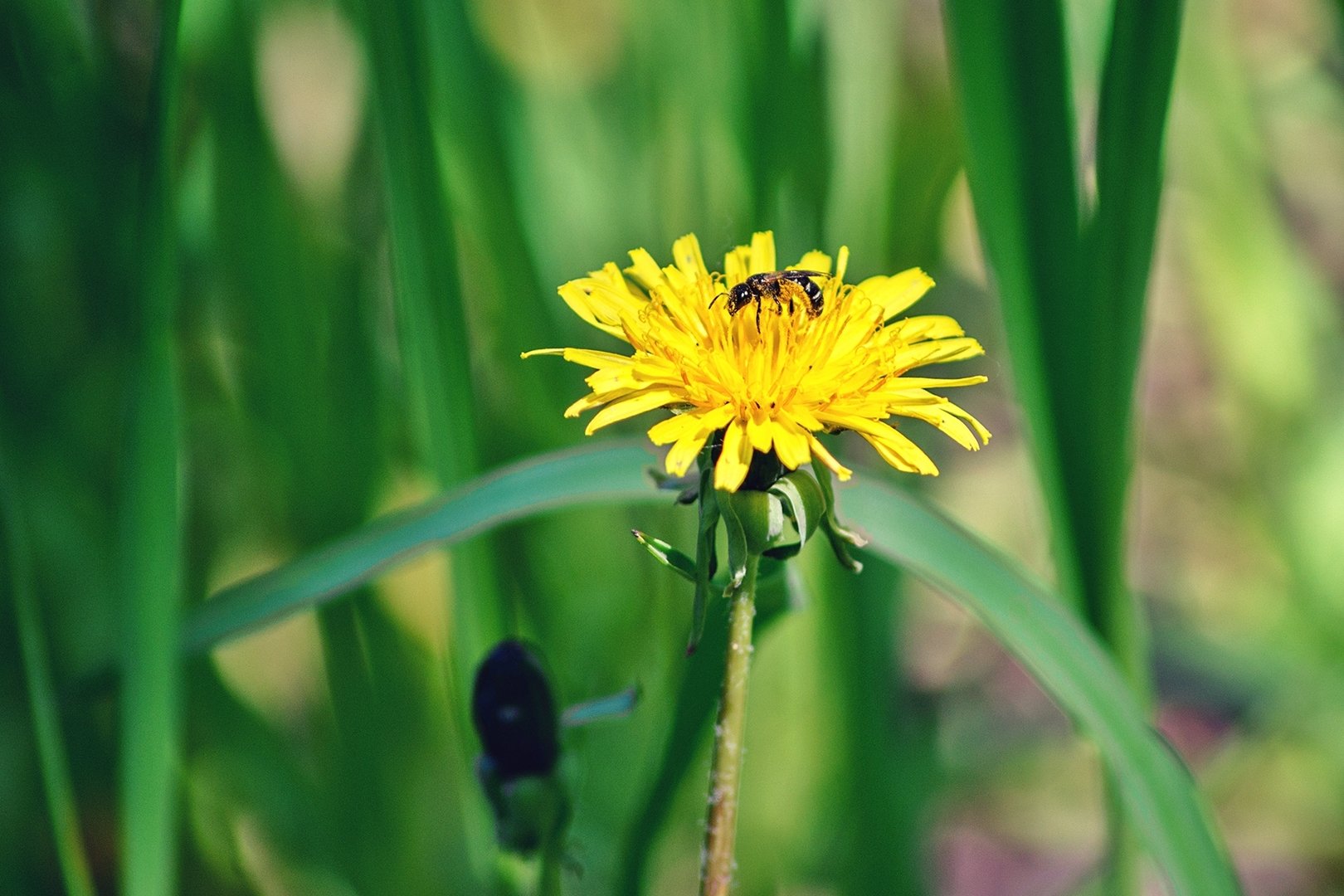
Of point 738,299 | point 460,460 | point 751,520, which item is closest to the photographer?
point 751,520

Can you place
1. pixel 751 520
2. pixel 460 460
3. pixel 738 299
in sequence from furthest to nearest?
pixel 460 460 < pixel 738 299 < pixel 751 520

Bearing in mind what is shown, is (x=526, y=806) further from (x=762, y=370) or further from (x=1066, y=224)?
(x=1066, y=224)

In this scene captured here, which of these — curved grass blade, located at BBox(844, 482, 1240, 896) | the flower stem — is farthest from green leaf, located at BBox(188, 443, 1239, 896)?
the flower stem

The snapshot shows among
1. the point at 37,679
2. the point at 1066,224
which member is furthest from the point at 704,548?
the point at 37,679

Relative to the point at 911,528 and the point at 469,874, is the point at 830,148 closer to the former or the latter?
the point at 911,528

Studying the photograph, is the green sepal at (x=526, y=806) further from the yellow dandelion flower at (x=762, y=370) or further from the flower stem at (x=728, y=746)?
the yellow dandelion flower at (x=762, y=370)

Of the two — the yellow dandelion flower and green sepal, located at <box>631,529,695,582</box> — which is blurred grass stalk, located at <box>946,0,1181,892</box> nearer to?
the yellow dandelion flower
